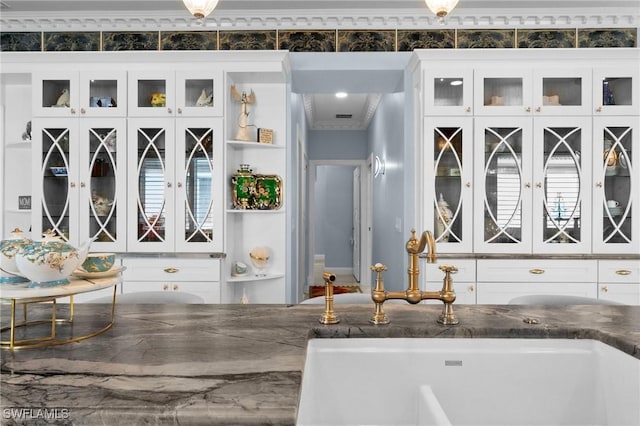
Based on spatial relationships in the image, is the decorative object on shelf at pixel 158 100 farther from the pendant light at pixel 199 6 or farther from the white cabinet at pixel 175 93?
the pendant light at pixel 199 6

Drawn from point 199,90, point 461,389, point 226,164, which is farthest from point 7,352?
point 199,90

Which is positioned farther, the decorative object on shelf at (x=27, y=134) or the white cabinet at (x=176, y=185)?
the decorative object on shelf at (x=27, y=134)

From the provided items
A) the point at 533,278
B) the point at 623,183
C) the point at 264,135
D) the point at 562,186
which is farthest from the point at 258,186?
the point at 623,183

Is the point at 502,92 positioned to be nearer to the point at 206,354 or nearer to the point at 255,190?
the point at 255,190

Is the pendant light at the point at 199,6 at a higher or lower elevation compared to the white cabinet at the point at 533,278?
higher

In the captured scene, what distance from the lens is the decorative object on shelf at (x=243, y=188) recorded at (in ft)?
10.9

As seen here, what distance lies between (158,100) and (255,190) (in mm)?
930

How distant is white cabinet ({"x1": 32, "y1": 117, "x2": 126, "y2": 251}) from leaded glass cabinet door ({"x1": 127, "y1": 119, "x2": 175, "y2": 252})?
70mm

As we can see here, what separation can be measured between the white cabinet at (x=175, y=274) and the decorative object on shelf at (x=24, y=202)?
1.07 m

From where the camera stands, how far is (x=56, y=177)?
3172 mm

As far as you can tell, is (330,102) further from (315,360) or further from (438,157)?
(315,360)

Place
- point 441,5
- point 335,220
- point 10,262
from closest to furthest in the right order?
point 10,262 < point 441,5 < point 335,220

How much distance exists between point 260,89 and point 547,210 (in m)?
2.27

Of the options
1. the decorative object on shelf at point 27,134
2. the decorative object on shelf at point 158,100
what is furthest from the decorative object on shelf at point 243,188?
the decorative object on shelf at point 27,134
